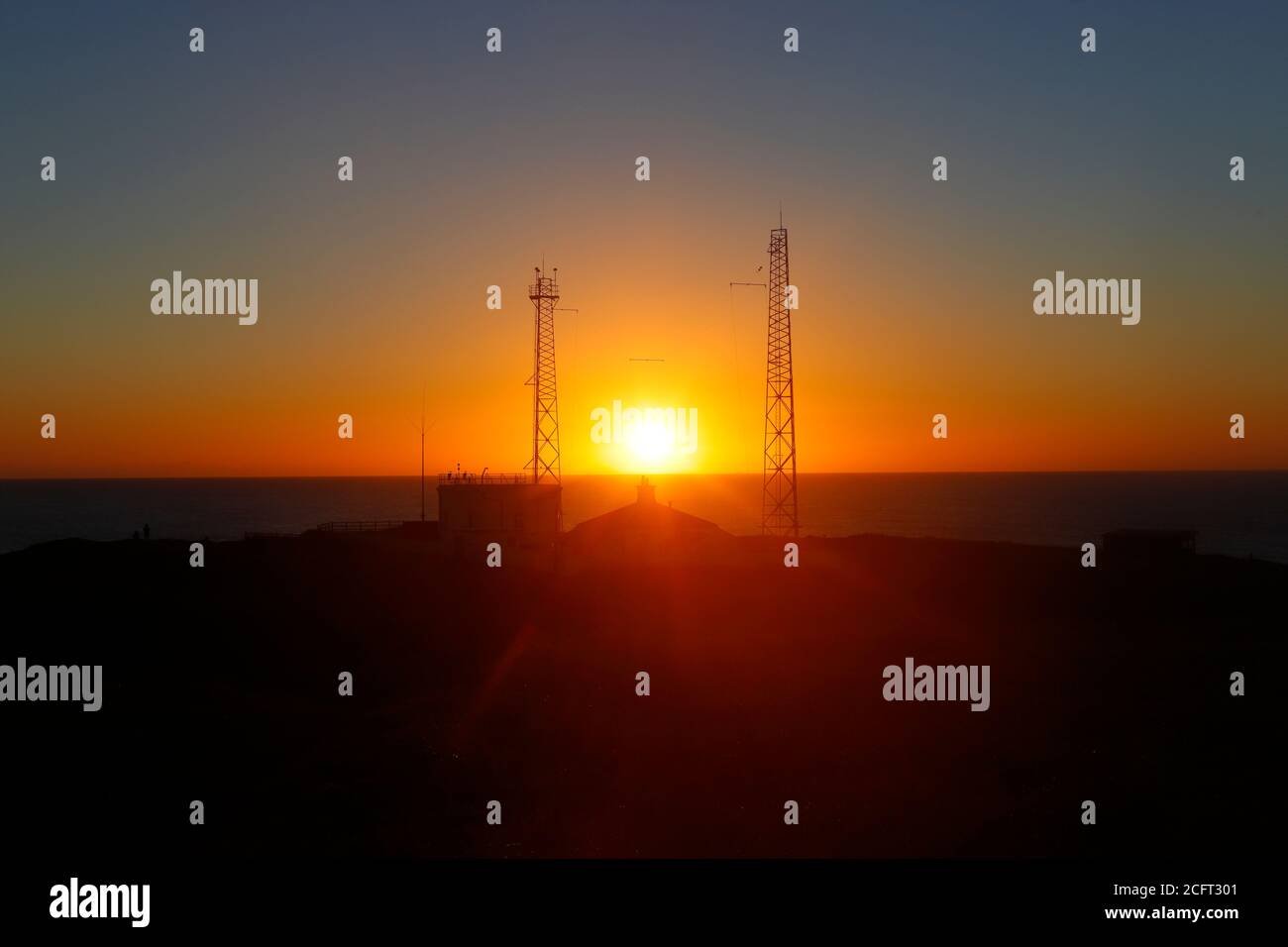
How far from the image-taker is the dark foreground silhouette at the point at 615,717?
18.2 metres

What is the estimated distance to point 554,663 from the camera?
2928 centimetres

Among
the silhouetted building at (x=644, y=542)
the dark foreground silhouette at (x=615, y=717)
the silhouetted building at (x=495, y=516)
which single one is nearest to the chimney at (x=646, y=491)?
the silhouetted building at (x=644, y=542)

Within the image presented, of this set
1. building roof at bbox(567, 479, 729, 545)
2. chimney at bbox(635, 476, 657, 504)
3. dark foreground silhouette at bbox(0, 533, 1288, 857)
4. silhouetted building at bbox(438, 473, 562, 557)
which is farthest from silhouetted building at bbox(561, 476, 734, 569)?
chimney at bbox(635, 476, 657, 504)

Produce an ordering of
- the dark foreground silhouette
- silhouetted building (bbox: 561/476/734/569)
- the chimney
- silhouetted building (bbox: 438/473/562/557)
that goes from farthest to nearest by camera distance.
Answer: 1. the chimney
2. silhouetted building (bbox: 561/476/734/569)
3. silhouetted building (bbox: 438/473/562/557)
4. the dark foreground silhouette

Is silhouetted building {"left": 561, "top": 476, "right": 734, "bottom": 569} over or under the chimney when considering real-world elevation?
under

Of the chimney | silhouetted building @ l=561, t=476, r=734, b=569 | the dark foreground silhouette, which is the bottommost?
the dark foreground silhouette

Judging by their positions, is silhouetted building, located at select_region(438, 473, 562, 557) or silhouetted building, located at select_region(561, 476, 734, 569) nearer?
silhouetted building, located at select_region(438, 473, 562, 557)

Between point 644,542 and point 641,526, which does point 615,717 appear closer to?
point 644,542

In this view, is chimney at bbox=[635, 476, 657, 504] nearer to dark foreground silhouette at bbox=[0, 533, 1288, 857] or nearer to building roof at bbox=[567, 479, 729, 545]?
building roof at bbox=[567, 479, 729, 545]

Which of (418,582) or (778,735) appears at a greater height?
(418,582)

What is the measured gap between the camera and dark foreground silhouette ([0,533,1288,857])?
18.2m
